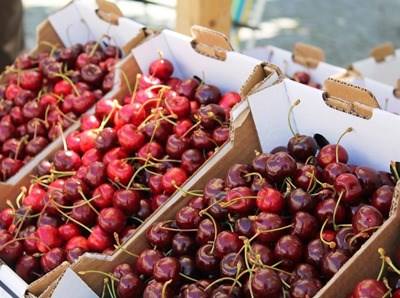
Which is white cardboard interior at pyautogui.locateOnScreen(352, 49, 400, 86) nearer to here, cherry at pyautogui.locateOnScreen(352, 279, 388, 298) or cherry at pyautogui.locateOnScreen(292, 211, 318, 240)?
cherry at pyautogui.locateOnScreen(292, 211, 318, 240)

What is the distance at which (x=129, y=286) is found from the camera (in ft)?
5.17

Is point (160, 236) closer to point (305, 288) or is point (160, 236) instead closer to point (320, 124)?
point (305, 288)

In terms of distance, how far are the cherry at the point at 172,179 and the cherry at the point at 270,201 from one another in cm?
32

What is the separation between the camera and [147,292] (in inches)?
60.2

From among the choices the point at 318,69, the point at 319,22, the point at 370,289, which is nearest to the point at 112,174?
the point at 370,289

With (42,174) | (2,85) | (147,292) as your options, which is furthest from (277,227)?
(2,85)

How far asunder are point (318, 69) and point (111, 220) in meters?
1.27

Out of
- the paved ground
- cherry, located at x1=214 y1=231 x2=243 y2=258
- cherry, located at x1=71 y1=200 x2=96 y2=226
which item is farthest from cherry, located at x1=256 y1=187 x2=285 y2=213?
the paved ground

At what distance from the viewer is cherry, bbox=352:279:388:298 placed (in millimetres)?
1300

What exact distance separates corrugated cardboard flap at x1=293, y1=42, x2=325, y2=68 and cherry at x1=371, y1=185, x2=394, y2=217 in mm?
1249

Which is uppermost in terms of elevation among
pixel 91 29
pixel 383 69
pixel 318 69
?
pixel 91 29

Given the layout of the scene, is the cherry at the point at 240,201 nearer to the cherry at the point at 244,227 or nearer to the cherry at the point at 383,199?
the cherry at the point at 244,227

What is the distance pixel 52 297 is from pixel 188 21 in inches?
59.3

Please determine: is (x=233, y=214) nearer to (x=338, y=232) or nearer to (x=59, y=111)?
(x=338, y=232)
